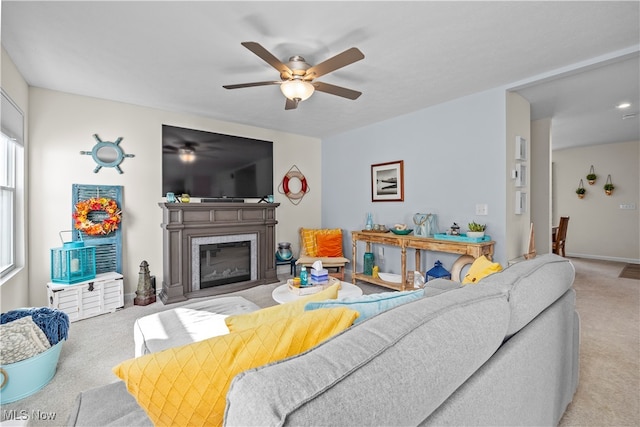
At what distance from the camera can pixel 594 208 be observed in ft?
21.0

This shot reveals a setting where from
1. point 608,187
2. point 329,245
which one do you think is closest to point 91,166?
point 329,245

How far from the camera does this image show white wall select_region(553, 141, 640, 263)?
5.90m

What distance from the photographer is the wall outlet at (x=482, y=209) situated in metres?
3.30

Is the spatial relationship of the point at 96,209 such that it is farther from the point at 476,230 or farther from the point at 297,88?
the point at 476,230

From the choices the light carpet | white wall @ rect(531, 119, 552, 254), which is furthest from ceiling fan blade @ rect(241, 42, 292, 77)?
white wall @ rect(531, 119, 552, 254)

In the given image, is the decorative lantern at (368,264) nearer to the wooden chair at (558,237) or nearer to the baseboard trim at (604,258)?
the wooden chair at (558,237)

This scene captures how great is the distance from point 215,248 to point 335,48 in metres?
2.90

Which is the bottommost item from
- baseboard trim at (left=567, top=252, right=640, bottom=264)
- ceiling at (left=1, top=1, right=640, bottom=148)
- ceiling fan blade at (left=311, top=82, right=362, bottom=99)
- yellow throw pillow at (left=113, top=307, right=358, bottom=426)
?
baseboard trim at (left=567, top=252, right=640, bottom=264)

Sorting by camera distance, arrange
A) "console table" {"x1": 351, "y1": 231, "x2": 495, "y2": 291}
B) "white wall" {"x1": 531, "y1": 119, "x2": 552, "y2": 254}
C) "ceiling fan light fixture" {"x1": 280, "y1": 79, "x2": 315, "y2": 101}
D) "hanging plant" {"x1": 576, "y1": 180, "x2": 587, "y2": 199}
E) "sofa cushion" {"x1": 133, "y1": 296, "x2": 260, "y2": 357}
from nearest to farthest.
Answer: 1. "sofa cushion" {"x1": 133, "y1": 296, "x2": 260, "y2": 357}
2. "ceiling fan light fixture" {"x1": 280, "y1": 79, "x2": 315, "y2": 101}
3. "console table" {"x1": 351, "y1": 231, "x2": 495, "y2": 291}
4. "white wall" {"x1": 531, "y1": 119, "x2": 552, "y2": 254}
5. "hanging plant" {"x1": 576, "y1": 180, "x2": 587, "y2": 199}

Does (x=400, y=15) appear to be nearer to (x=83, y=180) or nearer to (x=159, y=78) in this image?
(x=159, y=78)

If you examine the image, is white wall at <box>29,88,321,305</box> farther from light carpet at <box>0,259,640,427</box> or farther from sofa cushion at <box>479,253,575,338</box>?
sofa cushion at <box>479,253,575,338</box>

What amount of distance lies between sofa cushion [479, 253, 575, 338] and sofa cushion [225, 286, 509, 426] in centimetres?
31

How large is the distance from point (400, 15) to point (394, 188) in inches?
101

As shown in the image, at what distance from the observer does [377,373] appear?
0.55 meters
